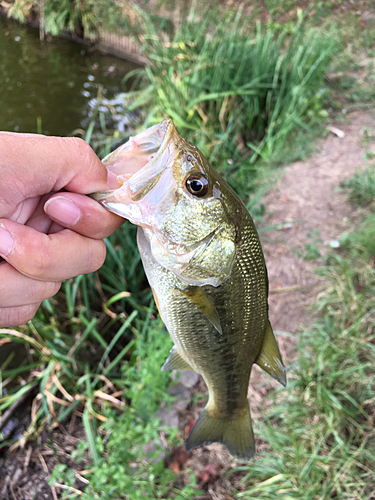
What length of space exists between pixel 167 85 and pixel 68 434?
4.06 m

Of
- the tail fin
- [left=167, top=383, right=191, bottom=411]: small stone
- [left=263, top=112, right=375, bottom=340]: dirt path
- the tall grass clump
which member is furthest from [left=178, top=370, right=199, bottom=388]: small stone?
the tall grass clump

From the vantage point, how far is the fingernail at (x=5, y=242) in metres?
1.06

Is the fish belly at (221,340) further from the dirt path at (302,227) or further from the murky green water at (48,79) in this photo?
the murky green water at (48,79)

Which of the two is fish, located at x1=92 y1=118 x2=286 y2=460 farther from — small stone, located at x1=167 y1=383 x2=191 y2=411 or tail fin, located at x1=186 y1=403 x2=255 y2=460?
small stone, located at x1=167 y1=383 x2=191 y2=411

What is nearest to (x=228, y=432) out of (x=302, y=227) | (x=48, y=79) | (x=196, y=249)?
(x=196, y=249)

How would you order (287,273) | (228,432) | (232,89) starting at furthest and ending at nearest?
(232,89) < (287,273) < (228,432)

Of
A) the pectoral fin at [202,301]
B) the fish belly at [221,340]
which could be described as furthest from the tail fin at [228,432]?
the pectoral fin at [202,301]

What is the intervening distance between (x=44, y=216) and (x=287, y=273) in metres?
2.58

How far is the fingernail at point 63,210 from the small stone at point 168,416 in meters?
1.75

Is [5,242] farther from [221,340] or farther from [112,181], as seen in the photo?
[221,340]

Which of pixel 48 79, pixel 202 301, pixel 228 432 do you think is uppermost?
pixel 202 301

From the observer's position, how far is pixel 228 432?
4.97 ft

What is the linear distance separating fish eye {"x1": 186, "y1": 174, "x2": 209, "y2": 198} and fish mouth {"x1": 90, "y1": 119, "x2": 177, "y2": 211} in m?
0.09

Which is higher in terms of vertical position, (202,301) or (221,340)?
(202,301)
